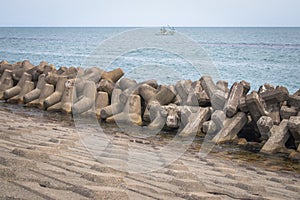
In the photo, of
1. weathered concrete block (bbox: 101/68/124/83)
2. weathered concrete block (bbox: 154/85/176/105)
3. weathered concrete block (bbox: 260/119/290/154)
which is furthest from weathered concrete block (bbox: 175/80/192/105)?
weathered concrete block (bbox: 260/119/290/154)

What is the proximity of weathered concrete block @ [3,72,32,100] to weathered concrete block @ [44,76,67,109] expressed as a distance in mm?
1624

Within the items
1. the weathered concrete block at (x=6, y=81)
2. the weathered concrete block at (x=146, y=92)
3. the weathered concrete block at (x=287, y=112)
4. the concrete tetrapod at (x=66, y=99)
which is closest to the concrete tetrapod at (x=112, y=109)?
the weathered concrete block at (x=146, y=92)

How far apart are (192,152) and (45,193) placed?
15.2 ft

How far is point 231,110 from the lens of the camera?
889cm

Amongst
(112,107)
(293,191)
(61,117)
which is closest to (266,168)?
(293,191)

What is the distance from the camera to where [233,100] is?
907 centimetres

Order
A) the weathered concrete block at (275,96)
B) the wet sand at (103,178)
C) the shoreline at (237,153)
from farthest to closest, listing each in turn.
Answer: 1. the weathered concrete block at (275,96)
2. the shoreline at (237,153)
3. the wet sand at (103,178)

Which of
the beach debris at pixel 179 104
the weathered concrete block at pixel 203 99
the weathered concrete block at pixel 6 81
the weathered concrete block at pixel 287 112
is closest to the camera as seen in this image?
the beach debris at pixel 179 104

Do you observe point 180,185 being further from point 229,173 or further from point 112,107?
point 112,107

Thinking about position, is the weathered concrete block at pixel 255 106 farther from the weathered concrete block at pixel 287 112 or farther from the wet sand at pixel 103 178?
the wet sand at pixel 103 178

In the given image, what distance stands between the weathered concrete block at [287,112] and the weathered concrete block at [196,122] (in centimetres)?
137

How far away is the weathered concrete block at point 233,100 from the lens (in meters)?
8.91

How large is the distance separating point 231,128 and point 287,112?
3.69 feet

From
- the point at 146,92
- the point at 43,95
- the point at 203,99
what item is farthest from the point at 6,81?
the point at 203,99
